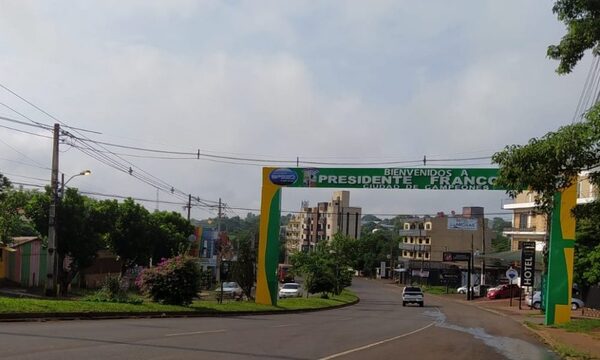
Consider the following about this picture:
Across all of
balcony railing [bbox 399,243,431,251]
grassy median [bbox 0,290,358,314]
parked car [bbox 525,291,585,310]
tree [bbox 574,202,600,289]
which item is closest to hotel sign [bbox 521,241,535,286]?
tree [bbox 574,202,600,289]

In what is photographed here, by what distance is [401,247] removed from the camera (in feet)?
477

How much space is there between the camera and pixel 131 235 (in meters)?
53.1

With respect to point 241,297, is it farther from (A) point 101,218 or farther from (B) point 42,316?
(B) point 42,316

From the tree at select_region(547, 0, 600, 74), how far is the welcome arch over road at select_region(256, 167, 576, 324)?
20.3m

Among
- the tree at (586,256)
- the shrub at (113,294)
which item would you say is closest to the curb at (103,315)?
the shrub at (113,294)

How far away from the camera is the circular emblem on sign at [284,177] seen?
3653 centimetres

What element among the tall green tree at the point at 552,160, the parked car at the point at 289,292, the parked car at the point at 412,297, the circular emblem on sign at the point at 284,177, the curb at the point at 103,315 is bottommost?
the parked car at the point at 289,292

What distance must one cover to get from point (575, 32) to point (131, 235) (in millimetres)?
47250

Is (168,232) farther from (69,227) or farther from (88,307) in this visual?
(88,307)

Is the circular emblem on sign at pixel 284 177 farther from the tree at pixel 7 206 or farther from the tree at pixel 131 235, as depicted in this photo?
the tree at pixel 131 235

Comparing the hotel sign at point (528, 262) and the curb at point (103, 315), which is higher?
the hotel sign at point (528, 262)

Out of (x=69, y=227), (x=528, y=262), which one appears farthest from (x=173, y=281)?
(x=528, y=262)

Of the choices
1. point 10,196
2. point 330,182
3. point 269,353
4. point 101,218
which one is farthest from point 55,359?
point 101,218

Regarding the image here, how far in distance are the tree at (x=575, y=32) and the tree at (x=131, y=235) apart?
44772 millimetres
